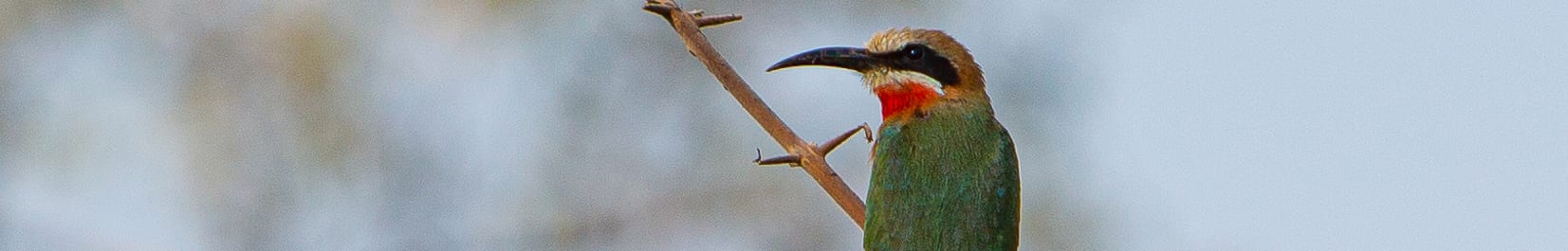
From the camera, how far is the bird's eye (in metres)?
4.31

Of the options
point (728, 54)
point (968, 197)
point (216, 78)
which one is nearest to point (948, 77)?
point (968, 197)

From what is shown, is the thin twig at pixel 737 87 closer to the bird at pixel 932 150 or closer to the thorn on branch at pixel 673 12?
the thorn on branch at pixel 673 12

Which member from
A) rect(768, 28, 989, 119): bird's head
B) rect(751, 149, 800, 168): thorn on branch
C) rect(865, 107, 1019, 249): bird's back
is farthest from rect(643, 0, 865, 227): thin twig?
rect(768, 28, 989, 119): bird's head

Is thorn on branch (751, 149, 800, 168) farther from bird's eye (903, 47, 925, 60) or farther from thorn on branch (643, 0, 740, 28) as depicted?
bird's eye (903, 47, 925, 60)

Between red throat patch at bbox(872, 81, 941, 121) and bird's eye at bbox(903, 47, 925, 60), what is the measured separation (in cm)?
6

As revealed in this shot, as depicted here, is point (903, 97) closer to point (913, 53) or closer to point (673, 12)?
point (913, 53)

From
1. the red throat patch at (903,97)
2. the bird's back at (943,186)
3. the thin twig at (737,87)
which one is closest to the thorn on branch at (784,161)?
the thin twig at (737,87)

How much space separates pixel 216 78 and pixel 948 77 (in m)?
3.69

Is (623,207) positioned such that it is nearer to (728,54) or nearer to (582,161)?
(582,161)

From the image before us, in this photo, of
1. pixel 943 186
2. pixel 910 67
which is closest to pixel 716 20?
pixel 943 186

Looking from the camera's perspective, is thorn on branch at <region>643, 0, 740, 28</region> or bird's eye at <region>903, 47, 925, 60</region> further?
bird's eye at <region>903, 47, 925, 60</region>

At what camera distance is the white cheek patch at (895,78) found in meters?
4.28

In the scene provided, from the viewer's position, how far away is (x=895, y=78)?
14.1ft

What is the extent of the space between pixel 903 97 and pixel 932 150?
19 cm
